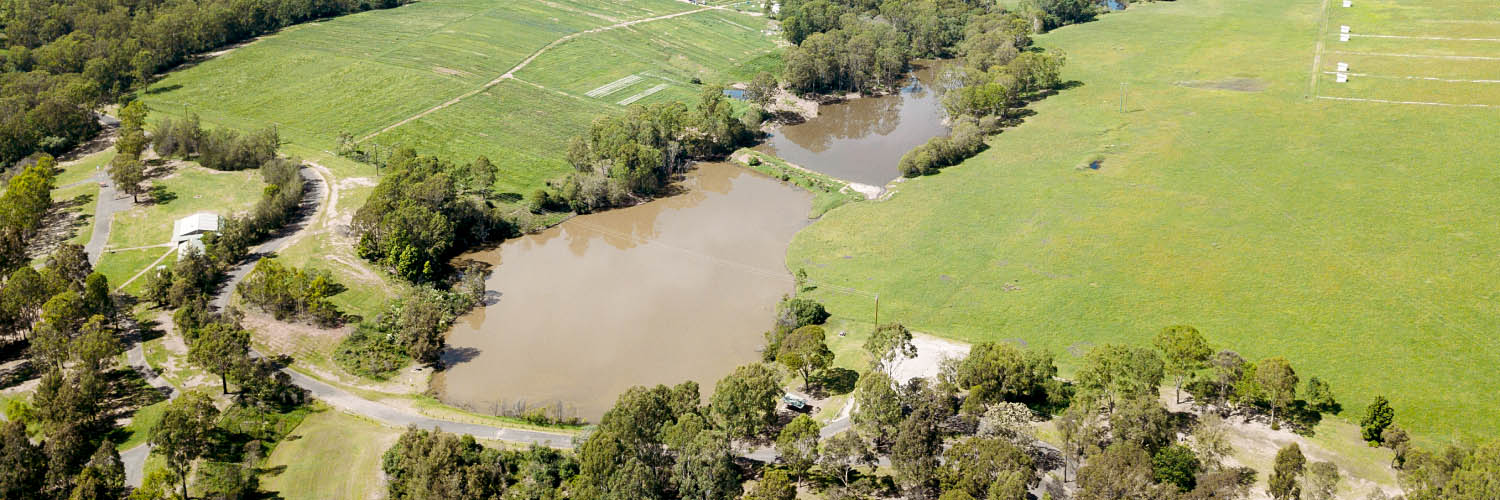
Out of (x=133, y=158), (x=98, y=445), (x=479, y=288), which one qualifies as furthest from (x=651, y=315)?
(x=133, y=158)

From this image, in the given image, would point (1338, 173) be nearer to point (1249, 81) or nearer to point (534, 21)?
point (1249, 81)

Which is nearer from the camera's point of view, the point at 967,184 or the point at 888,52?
the point at 967,184

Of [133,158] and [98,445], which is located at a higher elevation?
[133,158]

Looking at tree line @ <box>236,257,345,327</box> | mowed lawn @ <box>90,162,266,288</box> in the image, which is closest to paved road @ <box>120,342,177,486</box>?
tree line @ <box>236,257,345,327</box>

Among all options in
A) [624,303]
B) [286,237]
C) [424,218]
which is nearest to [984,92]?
[624,303]

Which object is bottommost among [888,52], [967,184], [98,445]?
[98,445]

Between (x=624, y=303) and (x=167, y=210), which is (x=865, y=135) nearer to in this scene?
(x=624, y=303)

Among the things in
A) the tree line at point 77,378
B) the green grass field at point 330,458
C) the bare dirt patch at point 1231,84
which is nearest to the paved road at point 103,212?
the tree line at point 77,378

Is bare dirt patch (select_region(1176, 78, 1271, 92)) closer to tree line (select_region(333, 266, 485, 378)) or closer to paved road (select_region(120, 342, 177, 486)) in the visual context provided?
tree line (select_region(333, 266, 485, 378))

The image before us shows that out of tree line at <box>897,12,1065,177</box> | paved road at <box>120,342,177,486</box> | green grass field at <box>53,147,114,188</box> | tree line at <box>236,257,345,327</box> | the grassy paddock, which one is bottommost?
paved road at <box>120,342,177,486</box>
